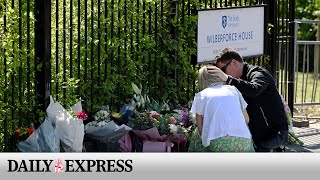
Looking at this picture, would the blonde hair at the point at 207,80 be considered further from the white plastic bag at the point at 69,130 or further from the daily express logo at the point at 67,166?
the daily express logo at the point at 67,166

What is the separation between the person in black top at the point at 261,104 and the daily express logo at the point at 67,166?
1921 millimetres

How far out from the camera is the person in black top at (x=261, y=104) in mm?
8102

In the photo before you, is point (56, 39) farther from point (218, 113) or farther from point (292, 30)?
point (292, 30)

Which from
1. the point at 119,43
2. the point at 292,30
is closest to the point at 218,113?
the point at 119,43

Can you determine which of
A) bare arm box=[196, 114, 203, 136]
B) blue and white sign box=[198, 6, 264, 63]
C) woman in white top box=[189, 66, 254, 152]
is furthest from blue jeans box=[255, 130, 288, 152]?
blue and white sign box=[198, 6, 264, 63]

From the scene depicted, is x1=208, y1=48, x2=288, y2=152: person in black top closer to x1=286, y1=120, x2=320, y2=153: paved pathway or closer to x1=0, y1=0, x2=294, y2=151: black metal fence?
x1=0, y1=0, x2=294, y2=151: black metal fence

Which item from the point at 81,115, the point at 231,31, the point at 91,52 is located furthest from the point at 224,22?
the point at 81,115

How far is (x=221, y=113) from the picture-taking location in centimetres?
739

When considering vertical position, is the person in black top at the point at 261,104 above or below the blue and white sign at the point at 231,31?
below

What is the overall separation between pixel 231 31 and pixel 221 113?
292 centimetres

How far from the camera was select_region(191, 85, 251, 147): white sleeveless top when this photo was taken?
7.40 m

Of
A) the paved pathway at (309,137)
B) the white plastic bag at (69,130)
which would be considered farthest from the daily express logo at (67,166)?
the paved pathway at (309,137)

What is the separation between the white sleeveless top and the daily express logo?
1.18m

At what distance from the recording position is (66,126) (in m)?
8.14
